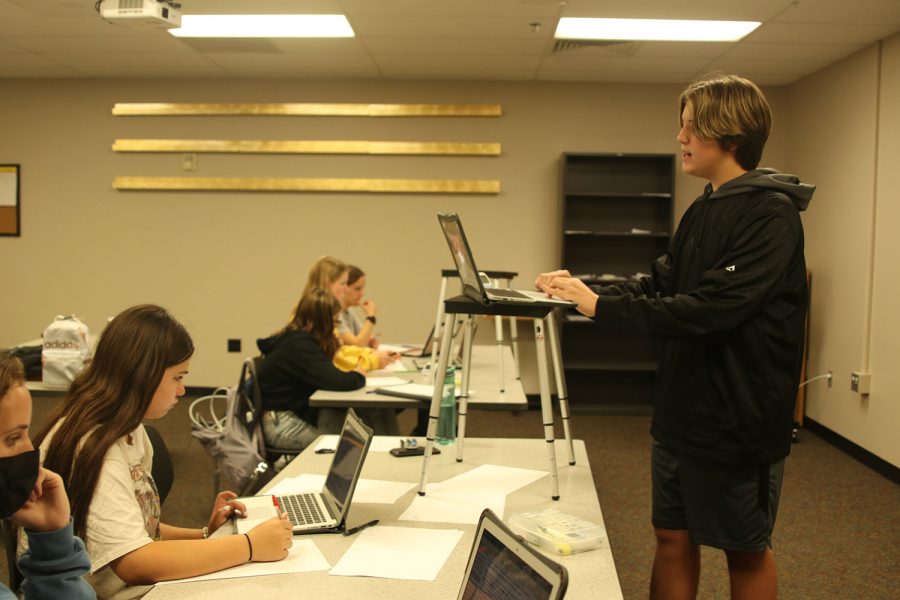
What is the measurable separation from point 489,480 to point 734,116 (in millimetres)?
1160

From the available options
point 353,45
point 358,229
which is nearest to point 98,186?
point 358,229

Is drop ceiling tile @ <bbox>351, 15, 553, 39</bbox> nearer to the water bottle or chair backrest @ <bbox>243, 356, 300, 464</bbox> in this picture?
chair backrest @ <bbox>243, 356, 300, 464</bbox>

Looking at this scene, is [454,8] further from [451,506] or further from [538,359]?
[451,506]

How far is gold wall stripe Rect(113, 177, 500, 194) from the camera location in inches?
252

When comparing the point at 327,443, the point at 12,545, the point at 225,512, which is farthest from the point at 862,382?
the point at 12,545

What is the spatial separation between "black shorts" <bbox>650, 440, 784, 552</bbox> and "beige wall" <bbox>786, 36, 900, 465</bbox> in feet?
10.9

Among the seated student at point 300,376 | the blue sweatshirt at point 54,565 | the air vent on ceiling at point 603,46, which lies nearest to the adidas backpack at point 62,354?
the seated student at point 300,376

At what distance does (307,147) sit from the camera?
6.46 m

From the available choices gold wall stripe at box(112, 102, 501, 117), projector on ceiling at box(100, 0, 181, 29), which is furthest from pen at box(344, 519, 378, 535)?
gold wall stripe at box(112, 102, 501, 117)

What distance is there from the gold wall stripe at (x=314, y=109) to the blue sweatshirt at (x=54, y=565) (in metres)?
5.44

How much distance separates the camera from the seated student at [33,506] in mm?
1161

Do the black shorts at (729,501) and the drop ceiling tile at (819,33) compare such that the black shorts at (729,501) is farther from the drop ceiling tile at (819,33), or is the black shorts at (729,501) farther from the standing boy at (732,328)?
the drop ceiling tile at (819,33)

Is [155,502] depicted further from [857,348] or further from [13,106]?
[13,106]

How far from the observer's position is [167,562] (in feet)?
4.97
